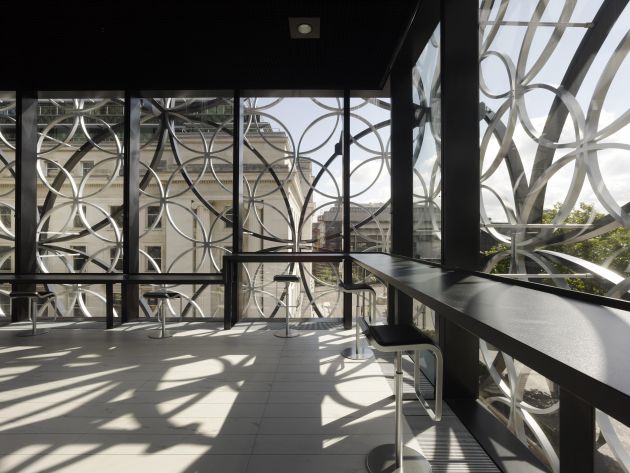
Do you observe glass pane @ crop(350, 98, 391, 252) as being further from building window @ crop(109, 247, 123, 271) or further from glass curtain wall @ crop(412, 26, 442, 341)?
building window @ crop(109, 247, 123, 271)

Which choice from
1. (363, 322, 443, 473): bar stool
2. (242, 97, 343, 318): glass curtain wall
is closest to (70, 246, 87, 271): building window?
(242, 97, 343, 318): glass curtain wall

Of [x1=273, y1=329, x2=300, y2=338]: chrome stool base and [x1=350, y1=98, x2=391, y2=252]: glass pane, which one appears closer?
[x1=273, y1=329, x2=300, y2=338]: chrome stool base

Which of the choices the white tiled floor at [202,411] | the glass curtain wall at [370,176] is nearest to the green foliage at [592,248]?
the white tiled floor at [202,411]

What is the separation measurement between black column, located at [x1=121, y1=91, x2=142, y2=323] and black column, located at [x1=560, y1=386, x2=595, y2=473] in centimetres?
466

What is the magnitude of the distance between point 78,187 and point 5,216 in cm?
131

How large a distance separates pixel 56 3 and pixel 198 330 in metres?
3.47

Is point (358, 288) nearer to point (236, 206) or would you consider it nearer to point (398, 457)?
point (398, 457)

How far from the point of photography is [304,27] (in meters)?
3.06

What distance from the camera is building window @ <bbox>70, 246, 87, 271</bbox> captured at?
16.9 feet

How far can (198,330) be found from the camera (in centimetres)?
425

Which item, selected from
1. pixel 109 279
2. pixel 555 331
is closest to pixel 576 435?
pixel 555 331

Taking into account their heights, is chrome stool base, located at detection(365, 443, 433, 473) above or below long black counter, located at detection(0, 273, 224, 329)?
below

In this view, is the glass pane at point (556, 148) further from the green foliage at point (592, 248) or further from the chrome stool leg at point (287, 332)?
the chrome stool leg at point (287, 332)

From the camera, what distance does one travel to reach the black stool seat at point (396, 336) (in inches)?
63.2
